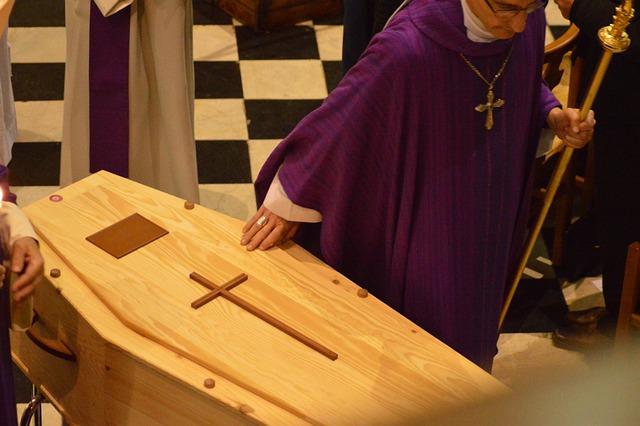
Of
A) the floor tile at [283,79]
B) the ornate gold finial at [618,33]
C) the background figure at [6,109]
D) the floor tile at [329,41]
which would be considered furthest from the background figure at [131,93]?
the floor tile at [329,41]

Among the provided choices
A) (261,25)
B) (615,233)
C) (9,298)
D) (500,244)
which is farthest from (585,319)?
(261,25)

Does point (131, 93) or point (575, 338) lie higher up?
point (131, 93)

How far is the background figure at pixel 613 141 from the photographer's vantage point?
9.73 ft

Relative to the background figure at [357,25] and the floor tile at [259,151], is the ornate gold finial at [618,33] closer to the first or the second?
the background figure at [357,25]

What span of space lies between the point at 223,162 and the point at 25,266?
2502mm

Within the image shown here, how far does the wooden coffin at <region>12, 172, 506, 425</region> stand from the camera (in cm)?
210

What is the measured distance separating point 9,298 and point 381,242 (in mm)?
989

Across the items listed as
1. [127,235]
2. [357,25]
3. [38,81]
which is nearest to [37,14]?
[38,81]

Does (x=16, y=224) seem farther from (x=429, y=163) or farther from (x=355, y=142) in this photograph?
(x=429, y=163)

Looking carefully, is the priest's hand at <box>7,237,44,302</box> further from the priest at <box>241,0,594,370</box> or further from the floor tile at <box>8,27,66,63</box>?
the floor tile at <box>8,27,66,63</box>

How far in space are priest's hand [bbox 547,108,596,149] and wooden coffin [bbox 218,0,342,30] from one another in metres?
2.99

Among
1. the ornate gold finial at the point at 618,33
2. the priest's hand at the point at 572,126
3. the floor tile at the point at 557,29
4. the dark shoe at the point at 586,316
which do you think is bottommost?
the dark shoe at the point at 586,316

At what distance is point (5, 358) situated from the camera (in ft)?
6.76

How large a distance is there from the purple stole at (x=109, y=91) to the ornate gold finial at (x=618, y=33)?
1.60 metres
